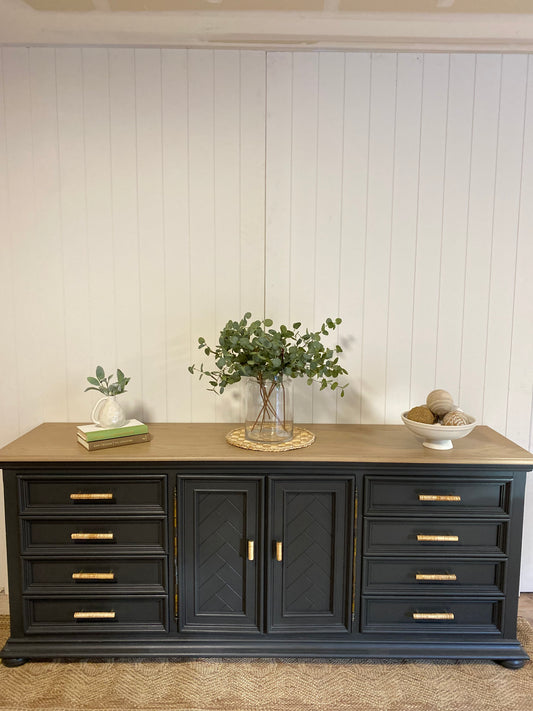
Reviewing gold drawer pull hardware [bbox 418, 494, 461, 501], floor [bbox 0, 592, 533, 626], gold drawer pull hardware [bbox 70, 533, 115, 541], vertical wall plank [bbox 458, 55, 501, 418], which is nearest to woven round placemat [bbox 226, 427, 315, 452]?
gold drawer pull hardware [bbox 418, 494, 461, 501]

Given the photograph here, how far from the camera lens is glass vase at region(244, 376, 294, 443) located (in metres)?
2.04

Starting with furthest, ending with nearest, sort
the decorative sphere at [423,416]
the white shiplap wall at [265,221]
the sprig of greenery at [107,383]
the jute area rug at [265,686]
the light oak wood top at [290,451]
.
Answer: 1. the white shiplap wall at [265,221]
2. the sprig of greenery at [107,383]
3. the decorative sphere at [423,416]
4. the light oak wood top at [290,451]
5. the jute area rug at [265,686]

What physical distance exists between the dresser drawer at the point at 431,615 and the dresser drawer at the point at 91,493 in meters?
0.88

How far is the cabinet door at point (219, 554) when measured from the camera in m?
1.90

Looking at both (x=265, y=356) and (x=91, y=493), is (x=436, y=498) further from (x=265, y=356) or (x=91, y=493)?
(x=91, y=493)

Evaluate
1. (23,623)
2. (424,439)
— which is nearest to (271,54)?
(424,439)

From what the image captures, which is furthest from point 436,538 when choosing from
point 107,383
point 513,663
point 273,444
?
point 107,383

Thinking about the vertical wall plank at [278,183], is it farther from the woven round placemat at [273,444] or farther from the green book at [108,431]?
the green book at [108,431]

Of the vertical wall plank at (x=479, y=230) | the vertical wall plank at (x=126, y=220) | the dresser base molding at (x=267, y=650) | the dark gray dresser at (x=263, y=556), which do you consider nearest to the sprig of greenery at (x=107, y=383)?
the vertical wall plank at (x=126, y=220)

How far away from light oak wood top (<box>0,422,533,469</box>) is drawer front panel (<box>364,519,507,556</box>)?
0.80ft

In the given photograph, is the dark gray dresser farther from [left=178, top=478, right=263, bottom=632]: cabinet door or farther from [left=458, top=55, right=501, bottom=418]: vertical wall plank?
[left=458, top=55, right=501, bottom=418]: vertical wall plank

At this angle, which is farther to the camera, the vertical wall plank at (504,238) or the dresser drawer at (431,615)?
the vertical wall plank at (504,238)

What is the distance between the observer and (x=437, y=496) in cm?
190

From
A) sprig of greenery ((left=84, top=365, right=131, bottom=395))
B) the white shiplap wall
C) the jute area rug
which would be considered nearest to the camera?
the jute area rug
